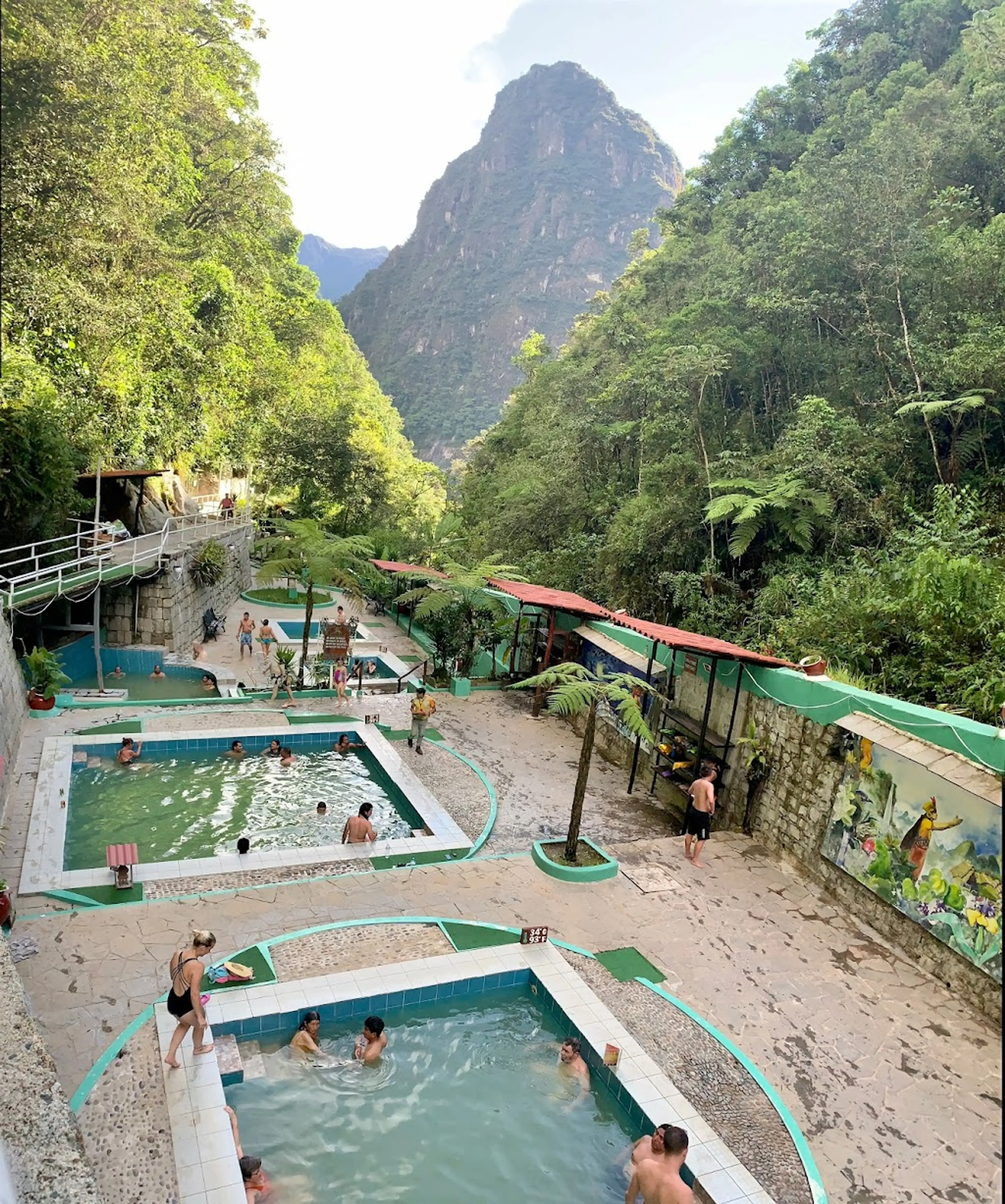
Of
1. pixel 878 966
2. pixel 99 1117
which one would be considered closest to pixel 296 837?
pixel 99 1117

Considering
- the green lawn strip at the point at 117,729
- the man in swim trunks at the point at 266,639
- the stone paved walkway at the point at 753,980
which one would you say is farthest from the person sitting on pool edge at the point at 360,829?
the man in swim trunks at the point at 266,639

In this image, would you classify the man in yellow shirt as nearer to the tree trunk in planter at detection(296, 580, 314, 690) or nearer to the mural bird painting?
the tree trunk in planter at detection(296, 580, 314, 690)

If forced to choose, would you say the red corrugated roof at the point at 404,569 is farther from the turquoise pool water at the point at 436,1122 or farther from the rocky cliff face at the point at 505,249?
the rocky cliff face at the point at 505,249

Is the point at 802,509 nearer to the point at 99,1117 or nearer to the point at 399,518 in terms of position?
the point at 99,1117

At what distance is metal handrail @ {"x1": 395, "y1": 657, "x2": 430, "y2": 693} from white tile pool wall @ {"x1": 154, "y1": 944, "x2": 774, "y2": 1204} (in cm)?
1026

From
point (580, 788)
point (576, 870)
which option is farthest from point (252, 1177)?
point (580, 788)

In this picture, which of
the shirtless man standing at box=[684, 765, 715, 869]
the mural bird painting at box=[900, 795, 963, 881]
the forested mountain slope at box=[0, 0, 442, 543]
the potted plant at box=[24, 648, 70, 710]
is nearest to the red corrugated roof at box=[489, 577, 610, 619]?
the shirtless man standing at box=[684, 765, 715, 869]

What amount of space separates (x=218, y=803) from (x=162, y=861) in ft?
6.88

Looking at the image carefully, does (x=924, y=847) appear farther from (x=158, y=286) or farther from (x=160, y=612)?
(x=160, y=612)

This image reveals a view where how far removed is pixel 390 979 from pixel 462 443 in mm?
85313

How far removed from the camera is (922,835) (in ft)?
24.8

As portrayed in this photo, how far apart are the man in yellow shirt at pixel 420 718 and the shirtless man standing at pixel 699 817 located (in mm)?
5347

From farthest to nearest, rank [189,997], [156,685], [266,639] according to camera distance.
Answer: [266,639] → [156,685] → [189,997]

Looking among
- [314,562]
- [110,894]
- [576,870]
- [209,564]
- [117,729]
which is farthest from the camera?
[209,564]
